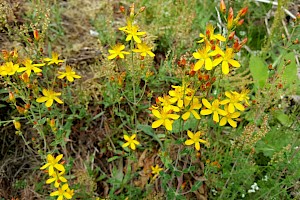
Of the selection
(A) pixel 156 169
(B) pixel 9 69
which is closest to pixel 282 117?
(A) pixel 156 169

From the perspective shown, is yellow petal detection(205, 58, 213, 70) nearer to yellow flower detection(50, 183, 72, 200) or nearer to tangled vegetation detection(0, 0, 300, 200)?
tangled vegetation detection(0, 0, 300, 200)

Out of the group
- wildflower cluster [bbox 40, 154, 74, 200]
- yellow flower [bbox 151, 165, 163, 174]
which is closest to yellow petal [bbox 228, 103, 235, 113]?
yellow flower [bbox 151, 165, 163, 174]

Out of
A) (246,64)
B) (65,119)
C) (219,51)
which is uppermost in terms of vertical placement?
(219,51)

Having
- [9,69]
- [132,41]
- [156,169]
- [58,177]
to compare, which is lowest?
[156,169]

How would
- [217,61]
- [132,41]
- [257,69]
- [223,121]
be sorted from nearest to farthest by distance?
[217,61], [223,121], [132,41], [257,69]

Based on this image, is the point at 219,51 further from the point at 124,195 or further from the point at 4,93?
the point at 4,93

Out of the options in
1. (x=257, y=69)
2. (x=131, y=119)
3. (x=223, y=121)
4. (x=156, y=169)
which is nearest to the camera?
(x=223, y=121)

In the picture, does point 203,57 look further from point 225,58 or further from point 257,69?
point 257,69

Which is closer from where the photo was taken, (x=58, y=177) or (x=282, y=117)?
(x=58, y=177)

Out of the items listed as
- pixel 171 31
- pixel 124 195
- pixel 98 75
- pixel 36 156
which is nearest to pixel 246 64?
pixel 171 31

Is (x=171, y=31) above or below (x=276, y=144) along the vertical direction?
above

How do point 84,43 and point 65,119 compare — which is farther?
point 84,43
